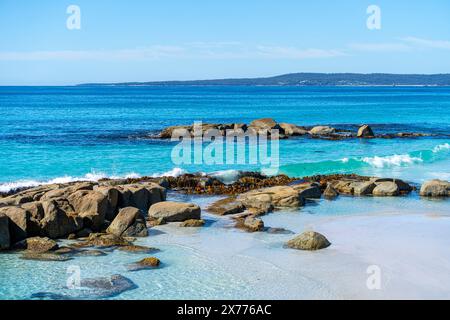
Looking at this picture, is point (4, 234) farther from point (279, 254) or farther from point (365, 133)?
point (365, 133)

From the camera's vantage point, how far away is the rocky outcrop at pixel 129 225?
59.8ft

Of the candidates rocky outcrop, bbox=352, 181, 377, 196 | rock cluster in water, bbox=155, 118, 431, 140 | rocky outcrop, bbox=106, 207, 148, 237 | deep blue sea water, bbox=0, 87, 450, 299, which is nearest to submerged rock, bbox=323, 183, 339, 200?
deep blue sea water, bbox=0, 87, 450, 299

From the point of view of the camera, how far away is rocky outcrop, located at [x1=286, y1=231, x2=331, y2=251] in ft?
54.9

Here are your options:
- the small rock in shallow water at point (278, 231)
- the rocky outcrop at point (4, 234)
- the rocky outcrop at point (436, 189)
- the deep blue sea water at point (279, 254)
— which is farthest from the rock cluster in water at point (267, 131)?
the rocky outcrop at point (4, 234)

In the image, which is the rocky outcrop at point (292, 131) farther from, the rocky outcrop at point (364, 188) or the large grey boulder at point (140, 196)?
the large grey boulder at point (140, 196)

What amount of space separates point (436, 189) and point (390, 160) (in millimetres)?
11680

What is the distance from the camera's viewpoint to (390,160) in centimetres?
3666

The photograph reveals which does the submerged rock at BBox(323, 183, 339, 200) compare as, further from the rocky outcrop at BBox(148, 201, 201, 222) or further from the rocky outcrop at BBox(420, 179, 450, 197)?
the rocky outcrop at BBox(148, 201, 201, 222)

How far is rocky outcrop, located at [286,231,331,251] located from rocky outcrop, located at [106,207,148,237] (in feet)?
15.1

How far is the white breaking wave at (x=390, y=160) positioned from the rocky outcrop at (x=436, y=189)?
32.4 ft

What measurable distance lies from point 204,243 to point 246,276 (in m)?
3.24
